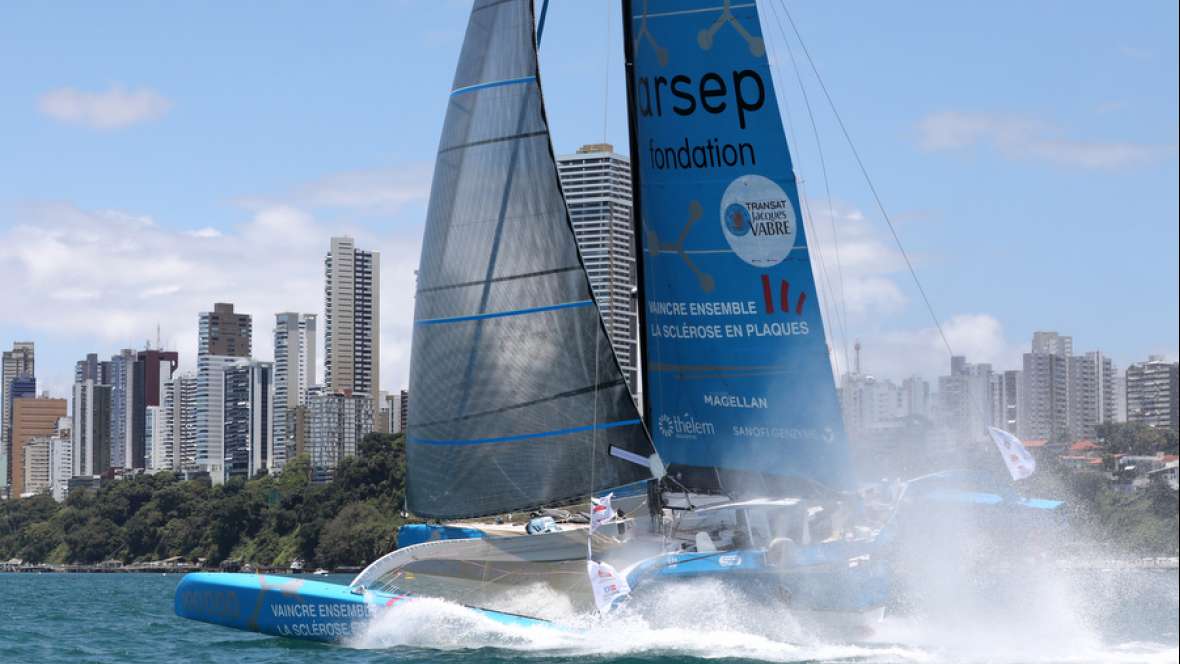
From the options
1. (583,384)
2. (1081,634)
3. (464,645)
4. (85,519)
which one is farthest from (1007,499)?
(85,519)

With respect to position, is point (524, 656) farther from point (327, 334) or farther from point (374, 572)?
point (327, 334)

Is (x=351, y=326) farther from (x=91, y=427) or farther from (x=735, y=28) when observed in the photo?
(x=735, y=28)

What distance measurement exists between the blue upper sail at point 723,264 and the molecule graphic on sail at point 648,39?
15 millimetres

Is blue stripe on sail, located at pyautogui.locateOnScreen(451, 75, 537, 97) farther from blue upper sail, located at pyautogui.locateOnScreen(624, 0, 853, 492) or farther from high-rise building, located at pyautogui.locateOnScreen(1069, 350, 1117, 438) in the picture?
high-rise building, located at pyautogui.locateOnScreen(1069, 350, 1117, 438)

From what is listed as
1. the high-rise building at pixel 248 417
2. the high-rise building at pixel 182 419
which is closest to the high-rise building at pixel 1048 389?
the high-rise building at pixel 248 417

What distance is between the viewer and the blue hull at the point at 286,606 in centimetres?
1992

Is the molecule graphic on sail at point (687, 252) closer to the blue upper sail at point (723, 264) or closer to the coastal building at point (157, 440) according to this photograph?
the blue upper sail at point (723, 264)

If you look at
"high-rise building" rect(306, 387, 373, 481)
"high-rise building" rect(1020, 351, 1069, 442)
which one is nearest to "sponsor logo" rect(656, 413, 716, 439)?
"high-rise building" rect(1020, 351, 1069, 442)

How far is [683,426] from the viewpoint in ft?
67.2

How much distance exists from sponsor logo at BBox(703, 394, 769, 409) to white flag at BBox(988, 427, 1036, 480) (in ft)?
9.62

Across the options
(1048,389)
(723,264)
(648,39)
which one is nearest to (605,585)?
(723,264)

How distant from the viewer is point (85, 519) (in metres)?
112

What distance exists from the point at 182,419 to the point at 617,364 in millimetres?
155391

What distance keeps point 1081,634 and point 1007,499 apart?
259cm
